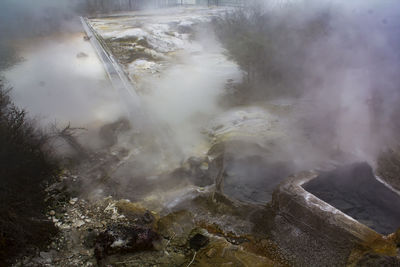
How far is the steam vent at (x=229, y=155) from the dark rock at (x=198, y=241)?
25 mm

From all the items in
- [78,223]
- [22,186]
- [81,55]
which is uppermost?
[81,55]

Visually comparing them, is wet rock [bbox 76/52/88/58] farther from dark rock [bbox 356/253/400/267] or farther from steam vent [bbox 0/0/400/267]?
dark rock [bbox 356/253/400/267]

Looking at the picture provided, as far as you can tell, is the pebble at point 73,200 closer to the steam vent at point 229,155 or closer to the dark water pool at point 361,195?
the steam vent at point 229,155

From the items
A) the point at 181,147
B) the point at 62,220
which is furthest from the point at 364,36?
the point at 62,220

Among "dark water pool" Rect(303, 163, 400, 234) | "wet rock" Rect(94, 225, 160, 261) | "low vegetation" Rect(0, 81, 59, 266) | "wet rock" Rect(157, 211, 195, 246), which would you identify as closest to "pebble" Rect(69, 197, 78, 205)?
"low vegetation" Rect(0, 81, 59, 266)

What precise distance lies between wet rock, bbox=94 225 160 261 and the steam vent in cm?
1

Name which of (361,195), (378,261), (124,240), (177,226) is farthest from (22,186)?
(361,195)

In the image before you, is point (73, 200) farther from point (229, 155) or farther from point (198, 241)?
point (229, 155)

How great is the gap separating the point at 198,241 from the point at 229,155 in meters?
1.94

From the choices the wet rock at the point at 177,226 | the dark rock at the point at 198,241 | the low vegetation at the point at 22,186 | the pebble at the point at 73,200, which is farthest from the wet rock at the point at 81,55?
the dark rock at the point at 198,241

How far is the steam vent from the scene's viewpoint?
3.29 m

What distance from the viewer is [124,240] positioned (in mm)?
3305

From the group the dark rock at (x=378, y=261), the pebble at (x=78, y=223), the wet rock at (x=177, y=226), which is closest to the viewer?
the dark rock at (x=378, y=261)

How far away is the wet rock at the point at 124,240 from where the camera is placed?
3238 millimetres
